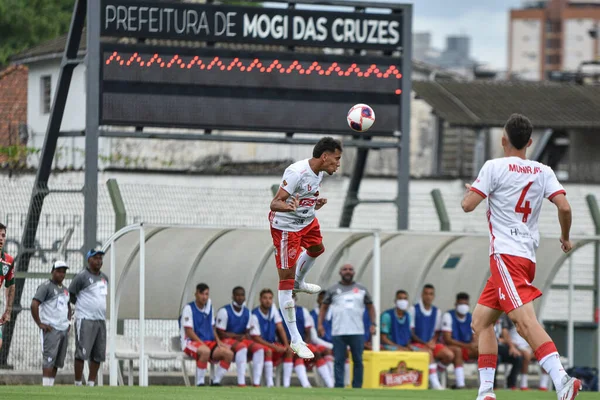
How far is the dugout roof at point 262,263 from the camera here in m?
19.3

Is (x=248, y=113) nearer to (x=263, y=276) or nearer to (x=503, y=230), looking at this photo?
(x=263, y=276)

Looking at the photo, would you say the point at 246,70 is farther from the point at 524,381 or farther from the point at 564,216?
the point at 564,216

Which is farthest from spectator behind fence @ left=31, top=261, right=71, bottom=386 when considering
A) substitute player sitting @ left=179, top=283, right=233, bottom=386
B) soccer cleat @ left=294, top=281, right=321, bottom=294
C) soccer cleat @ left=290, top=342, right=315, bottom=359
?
soccer cleat @ left=290, top=342, right=315, bottom=359

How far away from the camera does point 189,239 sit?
63.9 feet

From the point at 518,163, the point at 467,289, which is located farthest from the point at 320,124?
the point at 518,163

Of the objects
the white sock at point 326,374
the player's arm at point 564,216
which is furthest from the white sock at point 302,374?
the player's arm at point 564,216

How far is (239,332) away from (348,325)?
5.55 feet

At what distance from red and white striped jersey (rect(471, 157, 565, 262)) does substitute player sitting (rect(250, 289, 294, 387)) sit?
9318 mm

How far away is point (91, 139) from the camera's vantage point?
17422 millimetres

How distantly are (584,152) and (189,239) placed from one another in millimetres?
Result: 23559

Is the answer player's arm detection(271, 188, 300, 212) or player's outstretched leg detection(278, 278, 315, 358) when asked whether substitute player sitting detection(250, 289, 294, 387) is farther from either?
player's arm detection(271, 188, 300, 212)

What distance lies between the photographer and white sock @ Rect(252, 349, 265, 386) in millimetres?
18594

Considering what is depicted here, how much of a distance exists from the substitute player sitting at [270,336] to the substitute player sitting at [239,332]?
109 millimetres

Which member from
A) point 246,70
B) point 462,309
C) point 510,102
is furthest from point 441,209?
point 510,102
